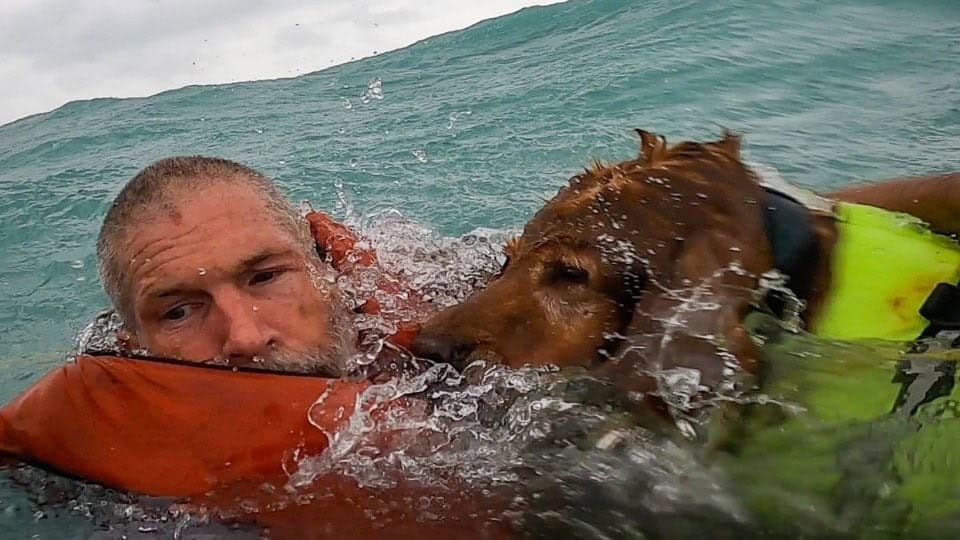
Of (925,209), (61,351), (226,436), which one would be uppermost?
(925,209)

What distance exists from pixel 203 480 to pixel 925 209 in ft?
7.14

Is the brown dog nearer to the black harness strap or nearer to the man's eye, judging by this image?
the black harness strap

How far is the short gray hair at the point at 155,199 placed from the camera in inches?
151

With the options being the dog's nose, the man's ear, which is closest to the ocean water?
the man's ear

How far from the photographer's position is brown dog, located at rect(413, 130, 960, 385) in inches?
103

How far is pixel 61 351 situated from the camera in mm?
6910

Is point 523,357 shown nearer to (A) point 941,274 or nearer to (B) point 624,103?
(A) point 941,274

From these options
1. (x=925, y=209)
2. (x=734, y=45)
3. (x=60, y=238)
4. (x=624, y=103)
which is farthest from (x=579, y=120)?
(x=925, y=209)

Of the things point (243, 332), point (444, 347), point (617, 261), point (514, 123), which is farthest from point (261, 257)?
point (514, 123)

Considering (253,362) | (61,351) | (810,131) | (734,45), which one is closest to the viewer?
(253,362)

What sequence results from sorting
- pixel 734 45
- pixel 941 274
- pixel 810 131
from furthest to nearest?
pixel 734 45, pixel 810 131, pixel 941 274

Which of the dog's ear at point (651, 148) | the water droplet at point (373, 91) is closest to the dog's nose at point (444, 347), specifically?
the dog's ear at point (651, 148)

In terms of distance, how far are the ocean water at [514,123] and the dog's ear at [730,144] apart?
4271 millimetres

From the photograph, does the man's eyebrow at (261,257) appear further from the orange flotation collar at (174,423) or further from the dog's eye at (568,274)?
the dog's eye at (568,274)
